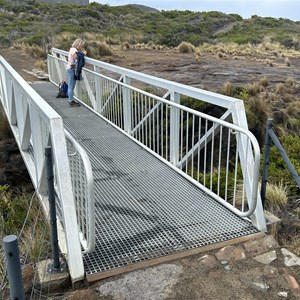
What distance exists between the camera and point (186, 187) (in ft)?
16.3

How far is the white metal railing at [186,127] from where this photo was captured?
414cm

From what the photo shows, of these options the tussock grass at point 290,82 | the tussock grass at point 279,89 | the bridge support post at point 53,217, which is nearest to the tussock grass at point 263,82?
the tussock grass at point 279,89

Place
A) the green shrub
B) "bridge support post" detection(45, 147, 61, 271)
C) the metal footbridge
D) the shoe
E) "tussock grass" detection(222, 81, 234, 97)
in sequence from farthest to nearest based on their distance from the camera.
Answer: "tussock grass" detection(222, 81, 234, 97) < the shoe < the green shrub < the metal footbridge < "bridge support post" detection(45, 147, 61, 271)

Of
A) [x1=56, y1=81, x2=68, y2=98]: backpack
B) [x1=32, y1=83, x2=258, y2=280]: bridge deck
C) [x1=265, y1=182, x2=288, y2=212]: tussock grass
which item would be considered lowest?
[x1=265, y1=182, x2=288, y2=212]: tussock grass

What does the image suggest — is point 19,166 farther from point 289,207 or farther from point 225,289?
point 225,289

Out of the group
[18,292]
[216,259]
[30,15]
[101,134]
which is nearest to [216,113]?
[101,134]

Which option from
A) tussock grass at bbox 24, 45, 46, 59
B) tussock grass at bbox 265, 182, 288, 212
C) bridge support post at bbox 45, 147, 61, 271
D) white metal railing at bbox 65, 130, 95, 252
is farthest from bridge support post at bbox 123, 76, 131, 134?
tussock grass at bbox 24, 45, 46, 59

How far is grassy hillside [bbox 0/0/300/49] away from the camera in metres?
33.2

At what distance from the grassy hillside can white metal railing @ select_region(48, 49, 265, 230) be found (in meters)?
19.5

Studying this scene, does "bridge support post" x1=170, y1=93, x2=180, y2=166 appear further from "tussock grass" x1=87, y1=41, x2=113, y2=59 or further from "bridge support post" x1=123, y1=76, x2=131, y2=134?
"tussock grass" x1=87, y1=41, x2=113, y2=59

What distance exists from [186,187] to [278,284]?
199 cm

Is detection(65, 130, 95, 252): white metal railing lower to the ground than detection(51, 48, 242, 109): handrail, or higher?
lower

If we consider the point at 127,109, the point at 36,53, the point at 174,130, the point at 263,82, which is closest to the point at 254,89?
the point at 263,82

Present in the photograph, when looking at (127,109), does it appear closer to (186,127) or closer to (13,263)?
(186,127)
